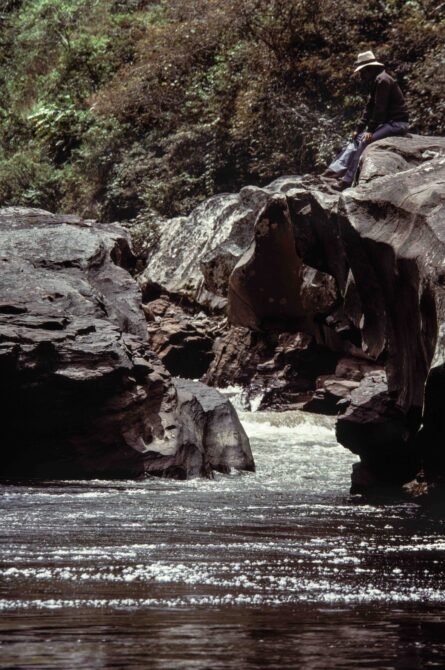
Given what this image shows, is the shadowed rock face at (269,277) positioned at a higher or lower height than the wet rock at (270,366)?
higher

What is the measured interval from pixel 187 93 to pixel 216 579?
2708 cm

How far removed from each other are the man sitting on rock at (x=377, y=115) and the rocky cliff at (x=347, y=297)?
0.56m

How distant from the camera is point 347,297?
36.2ft

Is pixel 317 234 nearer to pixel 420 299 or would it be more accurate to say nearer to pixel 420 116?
pixel 420 299

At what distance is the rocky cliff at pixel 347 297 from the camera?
28.6 ft

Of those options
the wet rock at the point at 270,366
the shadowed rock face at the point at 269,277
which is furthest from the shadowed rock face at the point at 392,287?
the wet rock at the point at 270,366

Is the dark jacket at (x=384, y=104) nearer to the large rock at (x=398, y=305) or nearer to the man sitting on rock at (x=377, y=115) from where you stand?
the man sitting on rock at (x=377, y=115)

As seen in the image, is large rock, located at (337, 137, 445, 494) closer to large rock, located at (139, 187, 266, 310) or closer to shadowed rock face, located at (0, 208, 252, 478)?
shadowed rock face, located at (0, 208, 252, 478)

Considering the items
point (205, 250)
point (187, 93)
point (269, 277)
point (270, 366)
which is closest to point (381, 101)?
point (269, 277)

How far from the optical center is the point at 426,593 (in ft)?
16.4

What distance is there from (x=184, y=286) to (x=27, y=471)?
1297 cm

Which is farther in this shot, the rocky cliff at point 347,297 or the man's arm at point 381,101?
the man's arm at point 381,101

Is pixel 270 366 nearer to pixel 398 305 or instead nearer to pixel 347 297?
pixel 347 297

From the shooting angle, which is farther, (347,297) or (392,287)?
(347,297)
